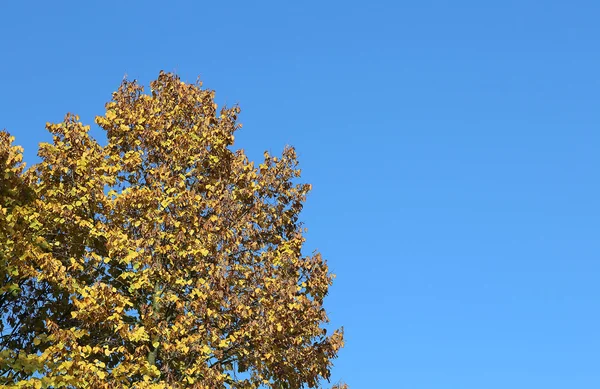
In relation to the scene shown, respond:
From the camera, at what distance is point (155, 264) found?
21.2 metres

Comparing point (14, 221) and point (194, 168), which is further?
point (194, 168)

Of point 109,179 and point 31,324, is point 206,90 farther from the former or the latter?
point 31,324

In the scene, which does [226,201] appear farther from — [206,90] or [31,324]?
[31,324]

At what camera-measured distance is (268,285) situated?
2103 centimetres

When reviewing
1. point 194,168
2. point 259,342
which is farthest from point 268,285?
point 194,168

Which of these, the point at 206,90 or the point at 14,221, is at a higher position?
the point at 206,90

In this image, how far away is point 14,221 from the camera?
2116 cm

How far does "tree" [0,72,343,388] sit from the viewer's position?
19.9 m

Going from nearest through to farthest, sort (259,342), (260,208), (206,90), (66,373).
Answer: (66,373), (259,342), (260,208), (206,90)

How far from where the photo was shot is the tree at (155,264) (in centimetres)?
1988

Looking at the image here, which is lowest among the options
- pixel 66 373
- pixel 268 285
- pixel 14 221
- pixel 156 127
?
pixel 66 373

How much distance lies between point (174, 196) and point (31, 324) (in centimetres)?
551

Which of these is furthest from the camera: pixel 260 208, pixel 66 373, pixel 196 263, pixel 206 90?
pixel 206 90

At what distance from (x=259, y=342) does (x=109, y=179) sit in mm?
6125
